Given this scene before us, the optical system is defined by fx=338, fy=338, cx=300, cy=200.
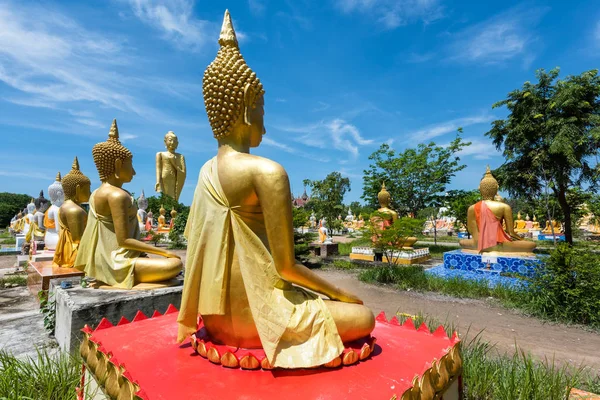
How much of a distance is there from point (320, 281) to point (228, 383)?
85 centimetres

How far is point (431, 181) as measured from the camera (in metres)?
20.0

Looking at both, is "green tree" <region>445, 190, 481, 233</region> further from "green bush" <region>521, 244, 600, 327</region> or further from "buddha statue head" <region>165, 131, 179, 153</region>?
"buddha statue head" <region>165, 131, 179, 153</region>

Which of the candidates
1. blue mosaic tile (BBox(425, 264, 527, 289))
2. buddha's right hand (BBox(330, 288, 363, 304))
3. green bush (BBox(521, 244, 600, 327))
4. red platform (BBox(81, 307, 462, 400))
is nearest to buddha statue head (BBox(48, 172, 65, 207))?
red platform (BBox(81, 307, 462, 400))

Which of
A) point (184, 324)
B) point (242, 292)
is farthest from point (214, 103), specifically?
point (184, 324)

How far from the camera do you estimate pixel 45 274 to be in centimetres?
534

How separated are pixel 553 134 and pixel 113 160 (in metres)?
18.1

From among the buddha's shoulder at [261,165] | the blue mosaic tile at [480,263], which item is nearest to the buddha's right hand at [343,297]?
the buddha's shoulder at [261,165]

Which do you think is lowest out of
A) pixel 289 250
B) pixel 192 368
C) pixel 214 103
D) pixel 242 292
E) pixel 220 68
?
pixel 192 368

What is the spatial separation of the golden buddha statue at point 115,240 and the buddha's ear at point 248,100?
267cm

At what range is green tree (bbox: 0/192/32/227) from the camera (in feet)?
154

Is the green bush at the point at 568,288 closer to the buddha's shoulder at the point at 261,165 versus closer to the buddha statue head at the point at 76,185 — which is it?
the buddha's shoulder at the point at 261,165

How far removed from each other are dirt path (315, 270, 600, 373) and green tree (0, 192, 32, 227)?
2244 inches

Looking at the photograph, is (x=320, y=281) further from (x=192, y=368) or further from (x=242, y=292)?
(x=192, y=368)

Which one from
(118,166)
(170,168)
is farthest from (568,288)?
(118,166)
